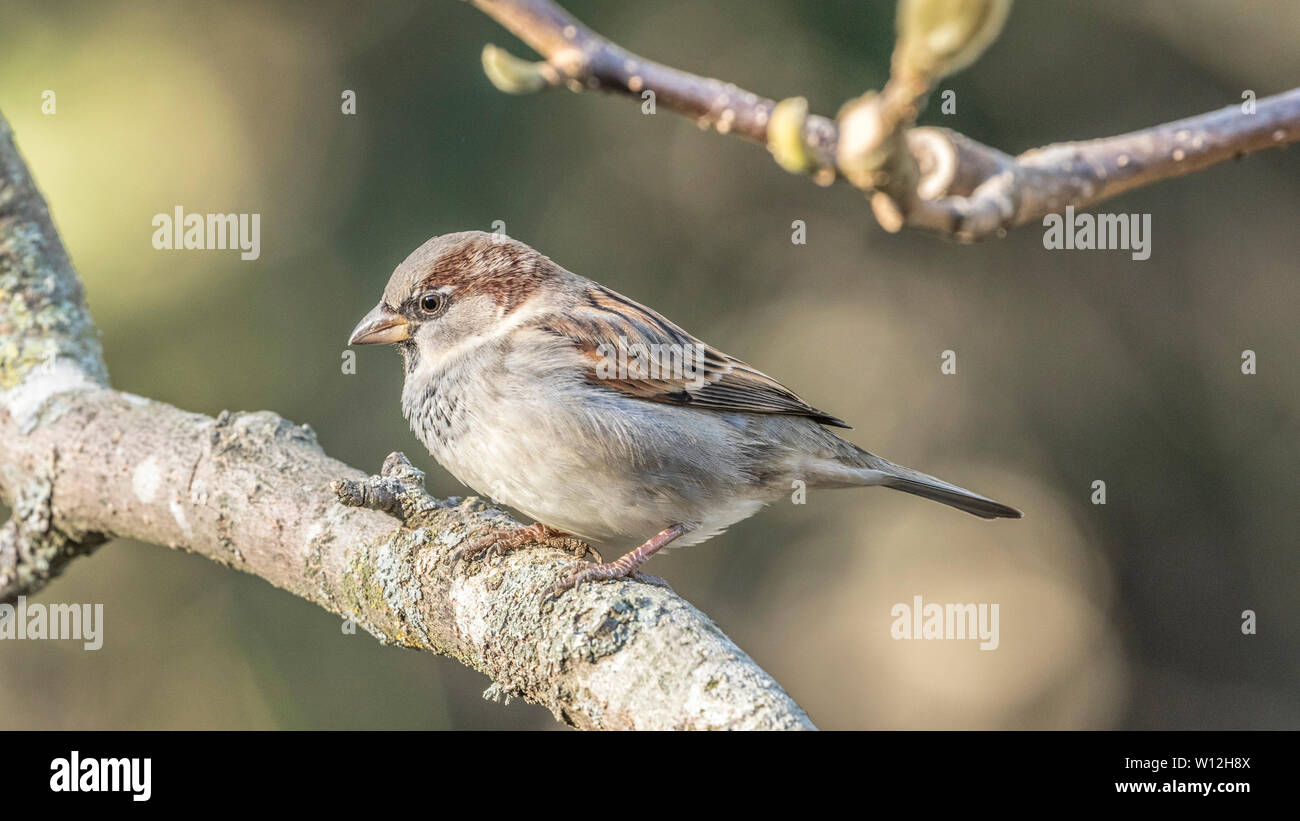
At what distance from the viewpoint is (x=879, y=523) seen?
19.2 feet

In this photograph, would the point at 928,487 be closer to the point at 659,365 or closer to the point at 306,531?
the point at 659,365

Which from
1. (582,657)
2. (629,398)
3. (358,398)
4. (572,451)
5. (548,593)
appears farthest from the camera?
(358,398)

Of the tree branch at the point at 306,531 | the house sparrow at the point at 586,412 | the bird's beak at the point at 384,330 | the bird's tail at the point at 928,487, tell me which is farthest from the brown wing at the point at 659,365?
the tree branch at the point at 306,531

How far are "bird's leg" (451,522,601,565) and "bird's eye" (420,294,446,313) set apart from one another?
2.34 ft

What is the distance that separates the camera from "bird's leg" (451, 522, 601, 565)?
250cm

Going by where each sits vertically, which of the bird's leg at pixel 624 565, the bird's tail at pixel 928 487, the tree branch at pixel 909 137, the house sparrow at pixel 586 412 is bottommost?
the bird's leg at pixel 624 565

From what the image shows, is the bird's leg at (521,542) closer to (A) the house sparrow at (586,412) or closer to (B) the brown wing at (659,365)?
(A) the house sparrow at (586,412)

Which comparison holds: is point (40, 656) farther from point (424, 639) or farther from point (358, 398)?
point (424, 639)

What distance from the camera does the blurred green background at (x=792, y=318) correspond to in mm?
4910

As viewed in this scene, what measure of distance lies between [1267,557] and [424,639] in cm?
458

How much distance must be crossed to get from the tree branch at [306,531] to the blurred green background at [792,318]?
1.54 meters

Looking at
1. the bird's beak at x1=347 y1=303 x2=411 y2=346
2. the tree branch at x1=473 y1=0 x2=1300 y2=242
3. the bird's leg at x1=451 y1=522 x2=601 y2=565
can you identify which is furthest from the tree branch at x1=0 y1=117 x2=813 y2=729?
the tree branch at x1=473 y1=0 x2=1300 y2=242

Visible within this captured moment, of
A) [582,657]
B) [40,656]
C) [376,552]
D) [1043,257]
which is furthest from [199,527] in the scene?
[1043,257]

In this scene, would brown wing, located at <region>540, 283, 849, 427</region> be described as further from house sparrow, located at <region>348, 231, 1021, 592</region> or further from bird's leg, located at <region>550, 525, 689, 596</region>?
bird's leg, located at <region>550, 525, 689, 596</region>
